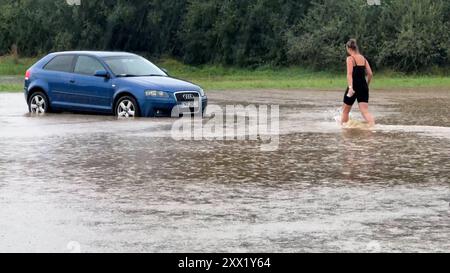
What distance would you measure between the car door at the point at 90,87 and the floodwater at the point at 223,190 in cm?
246

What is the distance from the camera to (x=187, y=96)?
2194 centimetres

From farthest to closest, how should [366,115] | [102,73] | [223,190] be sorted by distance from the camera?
[102,73]
[366,115]
[223,190]

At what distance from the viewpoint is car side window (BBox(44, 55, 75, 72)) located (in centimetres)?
2308

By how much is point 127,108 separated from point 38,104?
8.63ft

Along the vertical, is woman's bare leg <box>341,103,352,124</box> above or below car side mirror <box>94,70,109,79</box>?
below

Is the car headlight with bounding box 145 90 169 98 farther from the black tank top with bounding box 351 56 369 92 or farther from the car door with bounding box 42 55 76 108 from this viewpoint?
the black tank top with bounding box 351 56 369 92

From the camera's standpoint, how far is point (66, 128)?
63.2ft

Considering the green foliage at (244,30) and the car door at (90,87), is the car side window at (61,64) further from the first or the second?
the green foliage at (244,30)

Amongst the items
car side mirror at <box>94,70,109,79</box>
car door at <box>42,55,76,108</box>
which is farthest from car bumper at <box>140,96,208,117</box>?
car door at <box>42,55,76,108</box>

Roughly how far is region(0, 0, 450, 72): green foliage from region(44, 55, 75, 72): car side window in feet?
90.0

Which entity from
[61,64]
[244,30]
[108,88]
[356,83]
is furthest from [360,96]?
[244,30]

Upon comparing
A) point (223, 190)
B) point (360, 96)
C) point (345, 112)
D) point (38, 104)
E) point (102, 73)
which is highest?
point (102, 73)

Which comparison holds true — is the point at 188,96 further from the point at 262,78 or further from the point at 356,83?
the point at 262,78

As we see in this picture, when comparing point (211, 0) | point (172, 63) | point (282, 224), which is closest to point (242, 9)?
point (211, 0)
